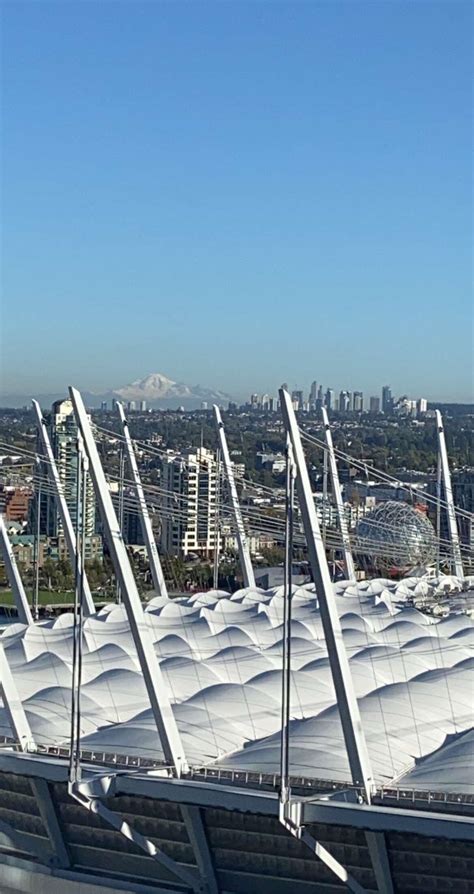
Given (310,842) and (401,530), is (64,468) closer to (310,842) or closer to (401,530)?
(401,530)

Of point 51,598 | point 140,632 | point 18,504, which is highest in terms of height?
point 140,632

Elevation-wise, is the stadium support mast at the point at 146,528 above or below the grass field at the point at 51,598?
above

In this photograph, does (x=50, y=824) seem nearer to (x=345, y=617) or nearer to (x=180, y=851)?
(x=180, y=851)

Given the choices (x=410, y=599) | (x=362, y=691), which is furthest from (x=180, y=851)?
(x=410, y=599)

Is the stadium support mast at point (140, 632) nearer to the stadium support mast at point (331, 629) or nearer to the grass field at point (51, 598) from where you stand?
the stadium support mast at point (331, 629)

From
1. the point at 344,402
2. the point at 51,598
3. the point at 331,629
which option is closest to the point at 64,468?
the point at 51,598

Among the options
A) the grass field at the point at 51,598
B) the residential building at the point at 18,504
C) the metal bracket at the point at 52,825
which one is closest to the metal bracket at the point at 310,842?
the metal bracket at the point at 52,825

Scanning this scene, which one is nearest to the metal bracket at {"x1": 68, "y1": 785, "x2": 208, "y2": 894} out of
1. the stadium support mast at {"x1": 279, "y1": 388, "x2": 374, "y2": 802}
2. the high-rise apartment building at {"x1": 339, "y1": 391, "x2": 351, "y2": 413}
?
the stadium support mast at {"x1": 279, "y1": 388, "x2": 374, "y2": 802}
